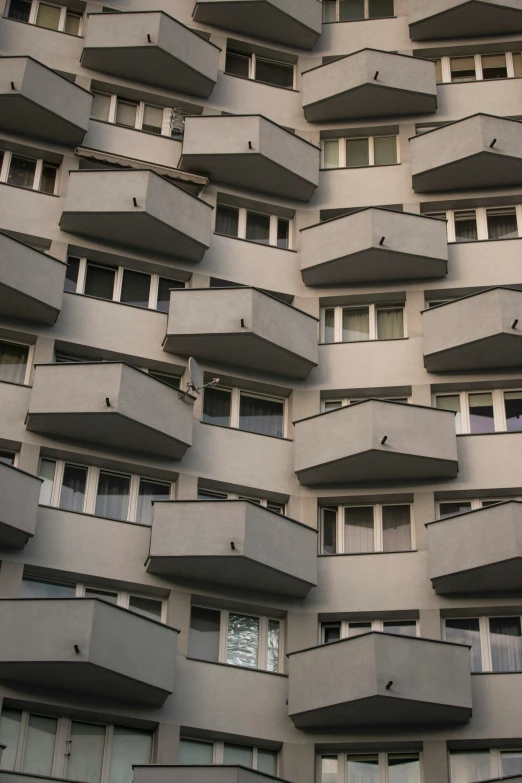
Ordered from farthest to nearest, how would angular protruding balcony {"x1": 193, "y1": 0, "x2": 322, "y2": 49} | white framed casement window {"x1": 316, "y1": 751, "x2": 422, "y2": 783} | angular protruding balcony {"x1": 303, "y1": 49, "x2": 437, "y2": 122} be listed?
angular protruding balcony {"x1": 193, "y1": 0, "x2": 322, "y2": 49} < angular protruding balcony {"x1": 303, "y1": 49, "x2": 437, "y2": 122} < white framed casement window {"x1": 316, "y1": 751, "x2": 422, "y2": 783}

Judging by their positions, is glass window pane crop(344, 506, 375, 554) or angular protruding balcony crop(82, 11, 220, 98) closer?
glass window pane crop(344, 506, 375, 554)

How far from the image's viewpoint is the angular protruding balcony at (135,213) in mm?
30203

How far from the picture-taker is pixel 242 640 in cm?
2684

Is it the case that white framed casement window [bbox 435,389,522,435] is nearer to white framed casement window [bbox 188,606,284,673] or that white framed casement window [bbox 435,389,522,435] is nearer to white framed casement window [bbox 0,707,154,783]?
white framed casement window [bbox 188,606,284,673]

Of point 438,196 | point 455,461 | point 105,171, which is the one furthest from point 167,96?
point 455,461

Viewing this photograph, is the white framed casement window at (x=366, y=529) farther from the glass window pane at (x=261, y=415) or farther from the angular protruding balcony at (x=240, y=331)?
the angular protruding balcony at (x=240, y=331)

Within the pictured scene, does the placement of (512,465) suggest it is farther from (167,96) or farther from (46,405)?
(167,96)

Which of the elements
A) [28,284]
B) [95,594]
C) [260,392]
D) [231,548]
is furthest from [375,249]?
[95,594]

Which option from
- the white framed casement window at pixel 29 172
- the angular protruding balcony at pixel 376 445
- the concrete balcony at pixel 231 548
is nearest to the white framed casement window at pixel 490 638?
the concrete balcony at pixel 231 548

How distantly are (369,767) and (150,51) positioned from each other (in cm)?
1876

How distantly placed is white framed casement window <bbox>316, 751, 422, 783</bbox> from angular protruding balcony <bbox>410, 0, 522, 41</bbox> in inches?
793

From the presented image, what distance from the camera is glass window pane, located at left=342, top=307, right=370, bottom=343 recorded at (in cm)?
3141

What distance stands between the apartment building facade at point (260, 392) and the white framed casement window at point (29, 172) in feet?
0.25

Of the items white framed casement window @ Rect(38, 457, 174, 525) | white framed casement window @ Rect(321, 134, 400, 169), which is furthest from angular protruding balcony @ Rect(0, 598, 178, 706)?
white framed casement window @ Rect(321, 134, 400, 169)
